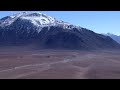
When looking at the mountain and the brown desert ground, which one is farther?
the mountain

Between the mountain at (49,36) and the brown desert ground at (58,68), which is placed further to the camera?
the mountain at (49,36)

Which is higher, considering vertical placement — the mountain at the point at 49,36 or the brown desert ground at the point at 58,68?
the brown desert ground at the point at 58,68

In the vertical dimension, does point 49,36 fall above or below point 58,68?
below

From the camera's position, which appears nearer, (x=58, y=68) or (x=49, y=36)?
(x=58, y=68)
